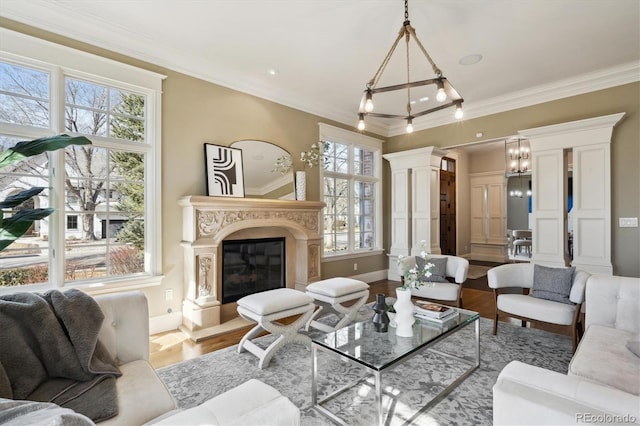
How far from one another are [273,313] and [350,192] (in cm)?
333

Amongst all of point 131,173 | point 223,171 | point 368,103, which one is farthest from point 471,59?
point 131,173

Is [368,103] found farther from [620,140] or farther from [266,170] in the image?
[620,140]

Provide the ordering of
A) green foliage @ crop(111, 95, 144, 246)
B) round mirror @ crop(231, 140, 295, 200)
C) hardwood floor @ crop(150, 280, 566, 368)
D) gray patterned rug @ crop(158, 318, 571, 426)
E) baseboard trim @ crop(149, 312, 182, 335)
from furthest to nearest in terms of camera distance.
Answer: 1. round mirror @ crop(231, 140, 295, 200)
2. baseboard trim @ crop(149, 312, 182, 335)
3. green foliage @ crop(111, 95, 144, 246)
4. hardwood floor @ crop(150, 280, 566, 368)
5. gray patterned rug @ crop(158, 318, 571, 426)

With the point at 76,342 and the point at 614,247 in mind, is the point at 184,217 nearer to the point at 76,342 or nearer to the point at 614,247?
the point at 76,342

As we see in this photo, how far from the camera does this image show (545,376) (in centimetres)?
120

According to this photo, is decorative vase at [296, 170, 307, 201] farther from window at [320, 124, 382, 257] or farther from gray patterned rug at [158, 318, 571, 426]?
gray patterned rug at [158, 318, 571, 426]

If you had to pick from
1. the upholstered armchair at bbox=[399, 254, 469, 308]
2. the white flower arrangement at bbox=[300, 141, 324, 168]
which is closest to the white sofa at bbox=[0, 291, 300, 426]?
the upholstered armchair at bbox=[399, 254, 469, 308]

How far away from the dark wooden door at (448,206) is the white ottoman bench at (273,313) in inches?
221

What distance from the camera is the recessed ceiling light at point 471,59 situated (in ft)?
11.5

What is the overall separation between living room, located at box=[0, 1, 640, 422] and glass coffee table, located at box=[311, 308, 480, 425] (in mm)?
2094

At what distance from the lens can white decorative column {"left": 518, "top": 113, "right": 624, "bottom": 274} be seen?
12.6 ft

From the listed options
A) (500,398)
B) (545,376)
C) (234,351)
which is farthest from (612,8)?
(234,351)

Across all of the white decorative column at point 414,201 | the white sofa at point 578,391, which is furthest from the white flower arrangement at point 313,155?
the white sofa at point 578,391

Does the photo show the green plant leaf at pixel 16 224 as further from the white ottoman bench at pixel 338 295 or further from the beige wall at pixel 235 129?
the white ottoman bench at pixel 338 295
